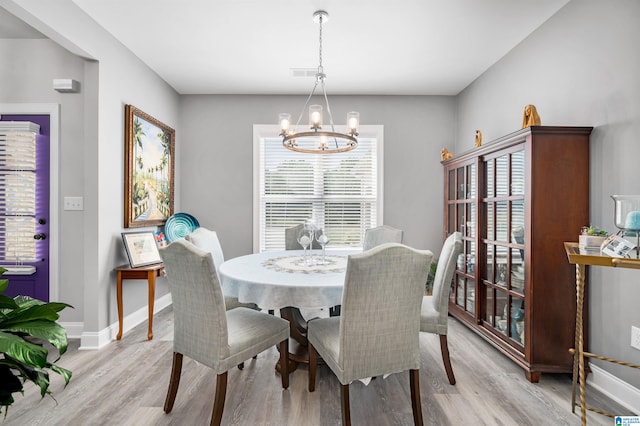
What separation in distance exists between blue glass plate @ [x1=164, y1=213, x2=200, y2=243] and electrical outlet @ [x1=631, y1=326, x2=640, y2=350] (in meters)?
3.82

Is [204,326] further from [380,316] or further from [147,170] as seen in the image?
[147,170]

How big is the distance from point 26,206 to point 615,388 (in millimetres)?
4522

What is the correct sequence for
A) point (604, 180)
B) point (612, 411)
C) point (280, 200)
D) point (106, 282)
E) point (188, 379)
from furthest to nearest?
point (280, 200) < point (106, 282) < point (188, 379) < point (604, 180) < point (612, 411)

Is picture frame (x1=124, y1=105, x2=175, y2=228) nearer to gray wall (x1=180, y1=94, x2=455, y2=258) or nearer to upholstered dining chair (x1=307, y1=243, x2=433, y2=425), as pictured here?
gray wall (x1=180, y1=94, x2=455, y2=258)

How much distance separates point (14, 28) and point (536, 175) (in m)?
4.17

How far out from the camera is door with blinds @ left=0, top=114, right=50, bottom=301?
2.88 m

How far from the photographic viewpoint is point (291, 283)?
73.9 inches

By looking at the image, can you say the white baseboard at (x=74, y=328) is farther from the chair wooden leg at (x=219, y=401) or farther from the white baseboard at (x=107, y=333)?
the chair wooden leg at (x=219, y=401)

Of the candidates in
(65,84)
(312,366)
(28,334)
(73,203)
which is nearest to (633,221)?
(312,366)

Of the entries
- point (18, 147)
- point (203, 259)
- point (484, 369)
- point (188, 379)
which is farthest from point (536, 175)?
point (18, 147)

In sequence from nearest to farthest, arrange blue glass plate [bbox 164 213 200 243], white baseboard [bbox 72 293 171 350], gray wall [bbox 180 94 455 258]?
white baseboard [bbox 72 293 171 350]
blue glass plate [bbox 164 213 200 243]
gray wall [bbox 180 94 455 258]

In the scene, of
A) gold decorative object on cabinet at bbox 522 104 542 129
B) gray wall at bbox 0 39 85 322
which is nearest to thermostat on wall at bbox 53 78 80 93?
gray wall at bbox 0 39 85 322

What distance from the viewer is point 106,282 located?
2.86 m

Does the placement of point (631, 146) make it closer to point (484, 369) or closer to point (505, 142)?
point (505, 142)
